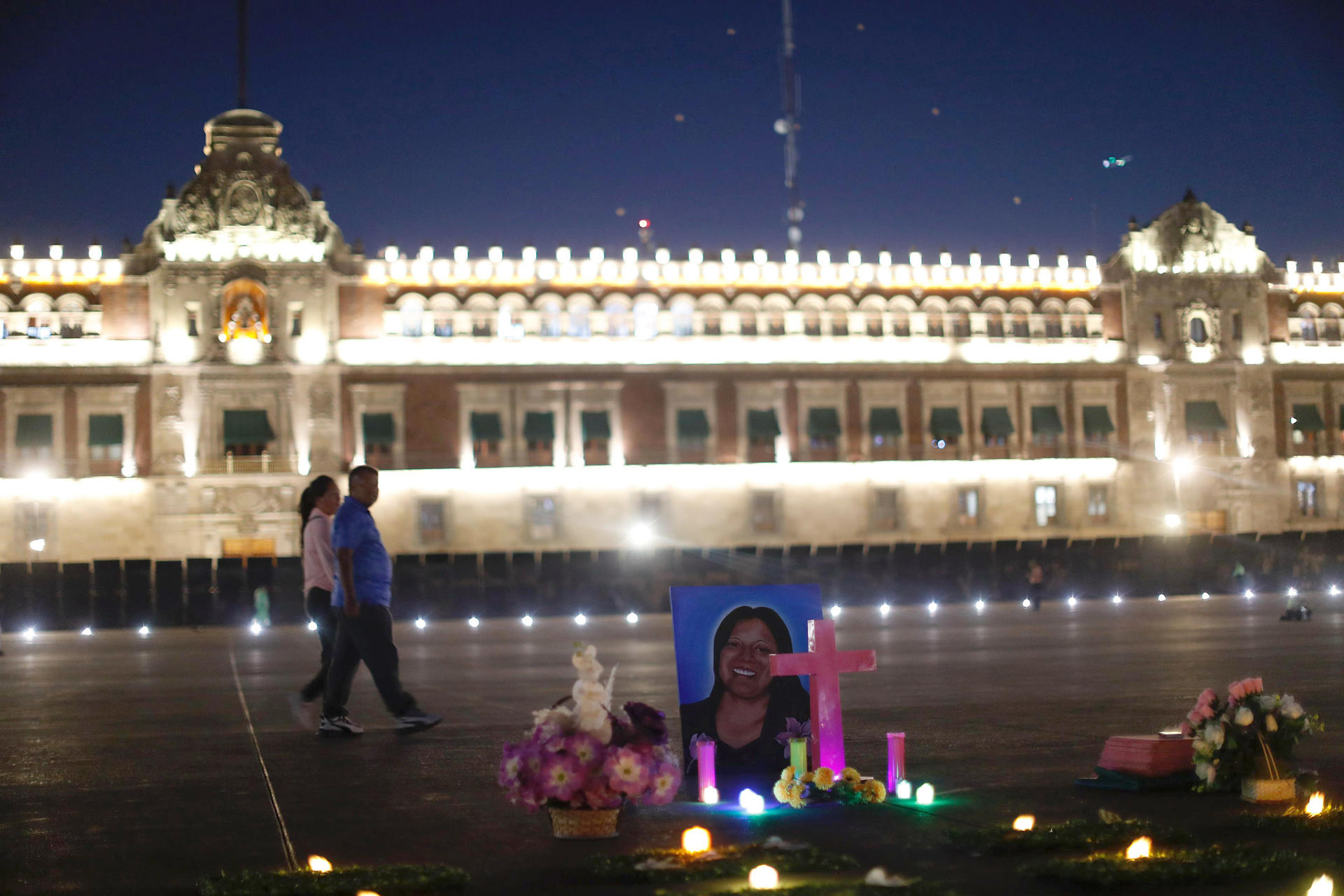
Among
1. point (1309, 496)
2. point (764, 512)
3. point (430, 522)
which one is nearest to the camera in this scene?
point (430, 522)

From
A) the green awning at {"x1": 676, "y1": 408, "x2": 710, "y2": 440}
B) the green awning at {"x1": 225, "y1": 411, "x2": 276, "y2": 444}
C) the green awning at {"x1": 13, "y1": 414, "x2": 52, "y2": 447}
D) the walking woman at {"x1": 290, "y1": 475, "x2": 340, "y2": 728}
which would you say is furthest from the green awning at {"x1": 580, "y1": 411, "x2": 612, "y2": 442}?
the walking woman at {"x1": 290, "y1": 475, "x2": 340, "y2": 728}

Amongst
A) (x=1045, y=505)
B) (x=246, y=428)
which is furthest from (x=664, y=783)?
(x=1045, y=505)

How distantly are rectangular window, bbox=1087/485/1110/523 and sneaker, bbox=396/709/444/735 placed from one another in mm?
40482

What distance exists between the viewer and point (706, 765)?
762cm

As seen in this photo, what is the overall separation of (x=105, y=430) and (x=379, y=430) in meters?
7.54

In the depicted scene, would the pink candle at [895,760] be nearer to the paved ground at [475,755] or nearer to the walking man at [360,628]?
the paved ground at [475,755]

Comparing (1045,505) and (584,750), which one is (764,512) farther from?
(584,750)

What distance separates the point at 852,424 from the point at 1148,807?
4037 cm

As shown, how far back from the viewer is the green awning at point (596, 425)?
45344 mm

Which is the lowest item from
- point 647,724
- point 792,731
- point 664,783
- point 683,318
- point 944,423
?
point 664,783

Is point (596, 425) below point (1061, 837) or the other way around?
the other way around

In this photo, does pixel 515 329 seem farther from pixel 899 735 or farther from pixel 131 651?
pixel 899 735

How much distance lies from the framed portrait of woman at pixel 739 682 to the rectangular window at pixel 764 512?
38.0 metres

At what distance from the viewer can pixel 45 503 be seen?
42438 mm
